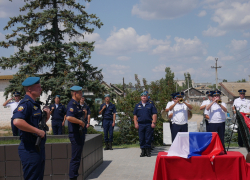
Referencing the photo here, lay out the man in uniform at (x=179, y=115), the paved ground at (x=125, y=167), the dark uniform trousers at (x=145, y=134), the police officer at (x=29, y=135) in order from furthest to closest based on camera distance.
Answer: the dark uniform trousers at (x=145, y=134) < the man in uniform at (x=179, y=115) < the paved ground at (x=125, y=167) < the police officer at (x=29, y=135)

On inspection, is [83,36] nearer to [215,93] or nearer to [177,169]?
[215,93]

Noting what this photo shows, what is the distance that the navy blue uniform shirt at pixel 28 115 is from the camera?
3980 mm

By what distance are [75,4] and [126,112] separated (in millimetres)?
9853

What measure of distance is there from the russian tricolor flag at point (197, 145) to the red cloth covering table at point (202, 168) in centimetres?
15

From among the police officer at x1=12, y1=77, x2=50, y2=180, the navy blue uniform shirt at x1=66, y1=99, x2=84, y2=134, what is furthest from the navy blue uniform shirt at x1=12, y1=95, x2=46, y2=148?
the navy blue uniform shirt at x1=66, y1=99, x2=84, y2=134

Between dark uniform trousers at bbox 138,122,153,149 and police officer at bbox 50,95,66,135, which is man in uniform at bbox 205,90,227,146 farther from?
police officer at bbox 50,95,66,135

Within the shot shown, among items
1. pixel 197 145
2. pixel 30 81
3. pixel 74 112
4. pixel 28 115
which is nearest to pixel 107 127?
pixel 74 112

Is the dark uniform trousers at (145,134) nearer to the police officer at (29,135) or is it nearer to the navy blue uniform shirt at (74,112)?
the navy blue uniform shirt at (74,112)

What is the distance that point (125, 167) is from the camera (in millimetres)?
8070

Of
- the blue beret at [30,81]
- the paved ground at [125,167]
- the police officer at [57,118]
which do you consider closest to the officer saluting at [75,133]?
→ the paved ground at [125,167]

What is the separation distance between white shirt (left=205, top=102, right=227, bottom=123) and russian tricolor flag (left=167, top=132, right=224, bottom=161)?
12.1 feet

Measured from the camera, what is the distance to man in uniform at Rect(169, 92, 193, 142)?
8719 millimetres

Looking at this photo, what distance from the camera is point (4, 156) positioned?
20.4 ft

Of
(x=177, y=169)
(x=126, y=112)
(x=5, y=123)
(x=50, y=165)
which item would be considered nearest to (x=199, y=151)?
(x=177, y=169)
